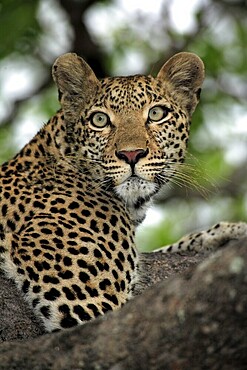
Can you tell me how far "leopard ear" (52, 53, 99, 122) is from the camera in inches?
409

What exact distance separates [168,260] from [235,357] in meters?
5.07

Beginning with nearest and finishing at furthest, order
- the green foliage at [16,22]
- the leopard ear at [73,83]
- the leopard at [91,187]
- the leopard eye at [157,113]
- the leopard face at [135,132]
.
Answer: the leopard at [91,187] < the leopard face at [135,132] < the leopard eye at [157,113] < the leopard ear at [73,83] < the green foliage at [16,22]

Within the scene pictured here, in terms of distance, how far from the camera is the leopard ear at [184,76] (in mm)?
10617

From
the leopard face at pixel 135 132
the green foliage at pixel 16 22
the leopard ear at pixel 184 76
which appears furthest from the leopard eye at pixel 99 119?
the green foliage at pixel 16 22

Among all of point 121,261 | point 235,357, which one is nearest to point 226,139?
point 121,261

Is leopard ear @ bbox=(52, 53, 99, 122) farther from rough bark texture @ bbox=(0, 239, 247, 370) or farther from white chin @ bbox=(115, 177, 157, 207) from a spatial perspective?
rough bark texture @ bbox=(0, 239, 247, 370)

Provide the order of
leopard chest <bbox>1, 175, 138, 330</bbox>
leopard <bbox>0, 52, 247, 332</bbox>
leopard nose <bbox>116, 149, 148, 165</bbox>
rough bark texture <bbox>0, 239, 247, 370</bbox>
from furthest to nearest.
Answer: leopard nose <bbox>116, 149, 148, 165</bbox> < leopard <bbox>0, 52, 247, 332</bbox> < leopard chest <bbox>1, 175, 138, 330</bbox> < rough bark texture <bbox>0, 239, 247, 370</bbox>

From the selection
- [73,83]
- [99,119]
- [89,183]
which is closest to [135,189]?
[89,183]

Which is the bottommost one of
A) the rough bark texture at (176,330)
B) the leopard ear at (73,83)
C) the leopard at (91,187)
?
the rough bark texture at (176,330)

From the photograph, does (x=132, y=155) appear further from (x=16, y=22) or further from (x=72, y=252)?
(x=16, y=22)

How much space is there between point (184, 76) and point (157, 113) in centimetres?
80

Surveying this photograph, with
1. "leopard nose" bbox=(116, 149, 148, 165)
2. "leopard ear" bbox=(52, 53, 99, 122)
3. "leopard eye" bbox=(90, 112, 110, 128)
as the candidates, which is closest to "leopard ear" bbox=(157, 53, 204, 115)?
"leopard ear" bbox=(52, 53, 99, 122)

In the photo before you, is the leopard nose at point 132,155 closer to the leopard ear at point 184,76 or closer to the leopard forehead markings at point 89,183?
the leopard forehead markings at point 89,183

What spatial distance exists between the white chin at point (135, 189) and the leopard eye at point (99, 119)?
670mm
